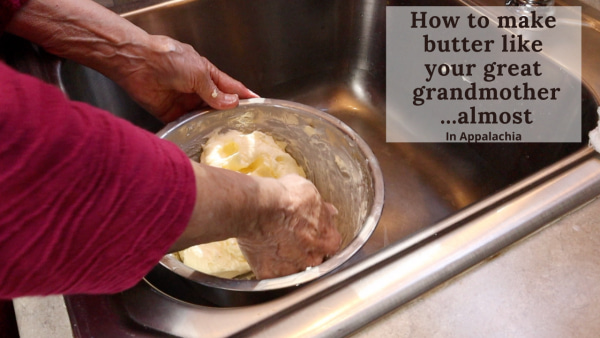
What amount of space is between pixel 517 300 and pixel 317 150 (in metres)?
0.42

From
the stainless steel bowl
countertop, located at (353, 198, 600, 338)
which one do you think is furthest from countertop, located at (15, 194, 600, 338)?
the stainless steel bowl

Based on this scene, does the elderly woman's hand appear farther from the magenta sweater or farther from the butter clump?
the butter clump

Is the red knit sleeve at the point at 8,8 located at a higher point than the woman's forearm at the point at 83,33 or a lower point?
higher

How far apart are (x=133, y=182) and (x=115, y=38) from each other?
17.1 inches

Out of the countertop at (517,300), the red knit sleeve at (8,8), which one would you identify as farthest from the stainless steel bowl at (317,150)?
the red knit sleeve at (8,8)

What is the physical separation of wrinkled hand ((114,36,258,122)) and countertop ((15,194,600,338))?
35 cm

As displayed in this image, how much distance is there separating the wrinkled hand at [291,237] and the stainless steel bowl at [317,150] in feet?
0.15

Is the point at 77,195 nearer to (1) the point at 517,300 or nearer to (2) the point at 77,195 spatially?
(2) the point at 77,195

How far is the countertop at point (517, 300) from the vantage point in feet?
1.44

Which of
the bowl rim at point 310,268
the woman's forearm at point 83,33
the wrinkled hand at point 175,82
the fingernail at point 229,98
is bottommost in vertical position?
the bowl rim at point 310,268

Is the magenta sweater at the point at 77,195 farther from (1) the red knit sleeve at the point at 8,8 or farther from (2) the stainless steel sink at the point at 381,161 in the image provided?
(1) the red knit sleeve at the point at 8,8

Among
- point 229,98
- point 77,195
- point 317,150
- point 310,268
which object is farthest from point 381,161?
point 77,195

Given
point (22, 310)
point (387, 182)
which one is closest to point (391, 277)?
point (22, 310)

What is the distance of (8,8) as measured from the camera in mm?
590
